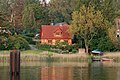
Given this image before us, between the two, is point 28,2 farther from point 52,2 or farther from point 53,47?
point 53,47

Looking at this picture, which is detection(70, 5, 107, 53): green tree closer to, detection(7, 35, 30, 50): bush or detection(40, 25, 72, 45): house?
detection(40, 25, 72, 45): house

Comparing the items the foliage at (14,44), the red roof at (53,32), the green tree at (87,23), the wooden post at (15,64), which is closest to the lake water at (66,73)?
the foliage at (14,44)

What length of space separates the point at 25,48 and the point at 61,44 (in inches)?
315

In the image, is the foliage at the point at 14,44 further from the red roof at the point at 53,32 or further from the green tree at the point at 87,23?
the red roof at the point at 53,32

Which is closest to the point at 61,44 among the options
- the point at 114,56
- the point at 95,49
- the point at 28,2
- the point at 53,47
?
the point at 53,47

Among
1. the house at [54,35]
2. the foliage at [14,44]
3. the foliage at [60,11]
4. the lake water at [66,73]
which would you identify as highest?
the foliage at [60,11]

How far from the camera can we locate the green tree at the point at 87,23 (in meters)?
70.5

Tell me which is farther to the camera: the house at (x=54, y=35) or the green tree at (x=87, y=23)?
the house at (x=54, y=35)

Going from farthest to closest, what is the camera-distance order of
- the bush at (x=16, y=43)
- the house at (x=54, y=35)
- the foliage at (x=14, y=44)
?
the house at (x=54, y=35)
the bush at (x=16, y=43)
the foliage at (x=14, y=44)

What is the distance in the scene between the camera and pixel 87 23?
70.4 metres

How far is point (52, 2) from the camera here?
10638 centimetres

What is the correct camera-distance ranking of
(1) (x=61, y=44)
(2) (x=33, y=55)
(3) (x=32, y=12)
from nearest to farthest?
(2) (x=33, y=55), (1) (x=61, y=44), (3) (x=32, y=12)

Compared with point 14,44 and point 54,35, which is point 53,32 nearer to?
point 54,35

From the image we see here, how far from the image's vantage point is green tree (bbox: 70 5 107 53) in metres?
70.5
